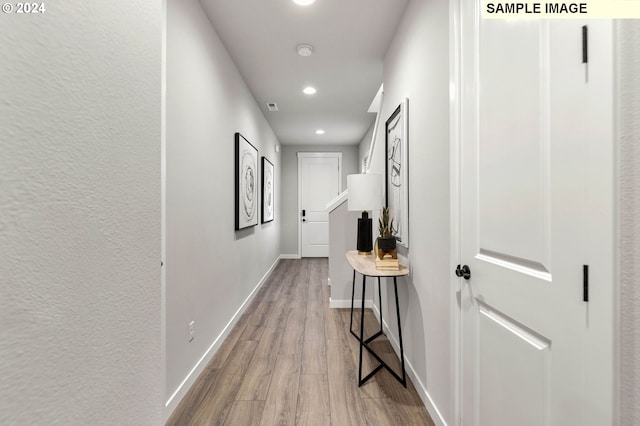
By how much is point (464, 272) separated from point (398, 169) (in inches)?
44.5

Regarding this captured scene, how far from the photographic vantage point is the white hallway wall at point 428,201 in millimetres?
1471

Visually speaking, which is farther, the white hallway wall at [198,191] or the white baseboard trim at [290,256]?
the white baseboard trim at [290,256]

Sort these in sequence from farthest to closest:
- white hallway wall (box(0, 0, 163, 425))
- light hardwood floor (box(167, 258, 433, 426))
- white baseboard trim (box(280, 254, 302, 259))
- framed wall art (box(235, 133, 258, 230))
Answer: white baseboard trim (box(280, 254, 302, 259)) < framed wall art (box(235, 133, 258, 230)) < light hardwood floor (box(167, 258, 433, 426)) < white hallway wall (box(0, 0, 163, 425))

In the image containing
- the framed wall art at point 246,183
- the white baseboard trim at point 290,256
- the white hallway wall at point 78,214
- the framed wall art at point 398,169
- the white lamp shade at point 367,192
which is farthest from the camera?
the white baseboard trim at point 290,256

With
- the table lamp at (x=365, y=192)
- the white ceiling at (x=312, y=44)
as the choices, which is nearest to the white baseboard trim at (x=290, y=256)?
the white ceiling at (x=312, y=44)

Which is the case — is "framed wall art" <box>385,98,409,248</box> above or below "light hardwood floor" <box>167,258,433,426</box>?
above

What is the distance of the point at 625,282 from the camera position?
0.64 m

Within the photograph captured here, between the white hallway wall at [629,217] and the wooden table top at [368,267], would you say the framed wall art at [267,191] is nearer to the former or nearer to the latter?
the wooden table top at [368,267]

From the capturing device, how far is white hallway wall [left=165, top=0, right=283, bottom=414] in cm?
Answer: 169

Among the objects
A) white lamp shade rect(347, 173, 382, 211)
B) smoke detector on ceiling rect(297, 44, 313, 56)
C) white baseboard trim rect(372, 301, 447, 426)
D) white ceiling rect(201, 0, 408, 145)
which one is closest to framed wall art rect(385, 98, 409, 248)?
white lamp shade rect(347, 173, 382, 211)

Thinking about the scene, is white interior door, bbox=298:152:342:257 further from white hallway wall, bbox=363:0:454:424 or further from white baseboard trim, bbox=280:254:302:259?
white hallway wall, bbox=363:0:454:424

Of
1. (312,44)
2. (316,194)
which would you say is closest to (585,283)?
(312,44)

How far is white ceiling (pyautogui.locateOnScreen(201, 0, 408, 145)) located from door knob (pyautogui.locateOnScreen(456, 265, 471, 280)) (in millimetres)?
1865

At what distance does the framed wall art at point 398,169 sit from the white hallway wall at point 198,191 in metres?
1.45
